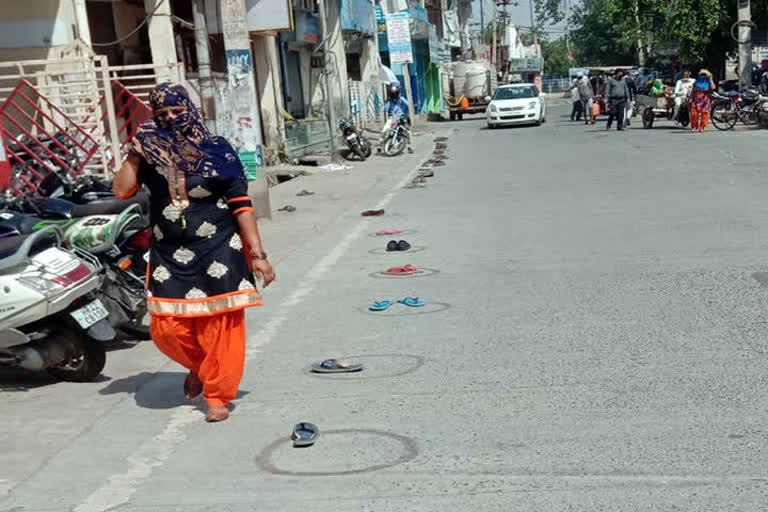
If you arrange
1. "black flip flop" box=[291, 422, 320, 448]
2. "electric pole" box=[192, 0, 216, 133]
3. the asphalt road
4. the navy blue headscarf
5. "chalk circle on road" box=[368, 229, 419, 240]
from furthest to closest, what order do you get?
"electric pole" box=[192, 0, 216, 133] < "chalk circle on road" box=[368, 229, 419, 240] < the navy blue headscarf < "black flip flop" box=[291, 422, 320, 448] < the asphalt road

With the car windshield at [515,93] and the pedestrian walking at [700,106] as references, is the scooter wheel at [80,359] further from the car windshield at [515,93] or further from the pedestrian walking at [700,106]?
the car windshield at [515,93]

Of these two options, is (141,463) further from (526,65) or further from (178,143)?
(526,65)

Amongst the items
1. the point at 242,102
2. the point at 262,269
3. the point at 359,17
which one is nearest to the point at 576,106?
the point at 359,17

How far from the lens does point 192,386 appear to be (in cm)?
551

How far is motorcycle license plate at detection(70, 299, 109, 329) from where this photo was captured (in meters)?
5.91

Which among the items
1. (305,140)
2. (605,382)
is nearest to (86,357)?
(605,382)

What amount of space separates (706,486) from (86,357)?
3765 mm

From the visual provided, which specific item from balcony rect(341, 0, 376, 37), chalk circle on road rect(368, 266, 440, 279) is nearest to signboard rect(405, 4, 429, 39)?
balcony rect(341, 0, 376, 37)

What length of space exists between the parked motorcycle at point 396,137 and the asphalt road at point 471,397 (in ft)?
51.4

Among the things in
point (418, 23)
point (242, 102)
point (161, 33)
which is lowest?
point (242, 102)

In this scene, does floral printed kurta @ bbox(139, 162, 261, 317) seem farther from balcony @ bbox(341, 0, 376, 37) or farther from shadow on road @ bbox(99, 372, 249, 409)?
balcony @ bbox(341, 0, 376, 37)

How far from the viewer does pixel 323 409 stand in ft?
16.7

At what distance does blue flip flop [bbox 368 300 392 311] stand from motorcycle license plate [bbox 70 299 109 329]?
2.12m

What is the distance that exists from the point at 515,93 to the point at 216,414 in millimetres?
34782
